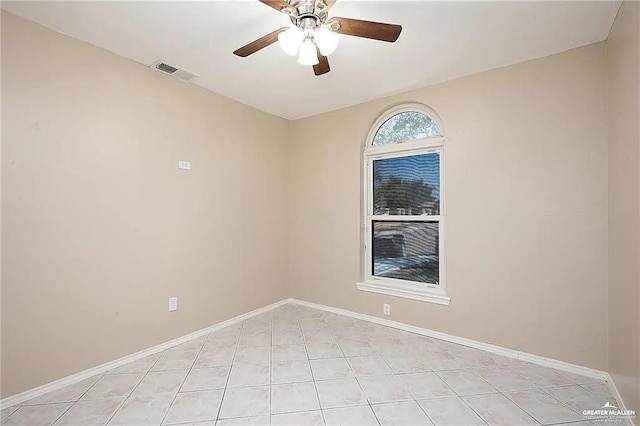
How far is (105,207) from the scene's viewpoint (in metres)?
2.39

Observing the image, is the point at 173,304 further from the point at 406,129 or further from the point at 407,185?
the point at 406,129

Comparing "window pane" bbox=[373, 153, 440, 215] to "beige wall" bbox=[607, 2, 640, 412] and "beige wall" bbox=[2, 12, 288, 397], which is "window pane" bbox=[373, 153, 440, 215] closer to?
"beige wall" bbox=[607, 2, 640, 412]

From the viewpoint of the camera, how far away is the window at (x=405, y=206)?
3.16m

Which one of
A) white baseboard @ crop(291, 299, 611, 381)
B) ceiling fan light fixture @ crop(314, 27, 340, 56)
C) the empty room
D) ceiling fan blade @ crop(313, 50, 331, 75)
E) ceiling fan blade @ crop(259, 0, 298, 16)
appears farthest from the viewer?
white baseboard @ crop(291, 299, 611, 381)

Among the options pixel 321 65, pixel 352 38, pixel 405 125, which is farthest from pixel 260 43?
pixel 405 125

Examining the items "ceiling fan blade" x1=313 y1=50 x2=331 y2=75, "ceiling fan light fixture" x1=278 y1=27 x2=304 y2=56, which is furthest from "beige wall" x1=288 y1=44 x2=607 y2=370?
"ceiling fan light fixture" x1=278 y1=27 x2=304 y2=56

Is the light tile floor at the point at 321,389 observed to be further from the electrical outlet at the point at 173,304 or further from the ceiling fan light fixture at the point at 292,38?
the ceiling fan light fixture at the point at 292,38

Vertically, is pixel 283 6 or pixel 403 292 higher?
pixel 283 6

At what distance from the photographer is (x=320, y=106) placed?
3701 millimetres

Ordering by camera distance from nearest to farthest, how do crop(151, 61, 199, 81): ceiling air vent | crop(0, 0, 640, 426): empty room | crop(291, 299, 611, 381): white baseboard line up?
crop(0, 0, 640, 426): empty room → crop(291, 299, 611, 381): white baseboard → crop(151, 61, 199, 81): ceiling air vent

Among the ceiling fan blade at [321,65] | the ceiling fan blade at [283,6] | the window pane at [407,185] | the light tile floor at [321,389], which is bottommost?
the light tile floor at [321,389]

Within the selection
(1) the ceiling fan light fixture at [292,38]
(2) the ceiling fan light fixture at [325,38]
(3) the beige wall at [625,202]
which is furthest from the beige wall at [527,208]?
(1) the ceiling fan light fixture at [292,38]

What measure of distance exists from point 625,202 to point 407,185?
5.88 ft

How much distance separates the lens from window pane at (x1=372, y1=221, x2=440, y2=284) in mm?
3188
